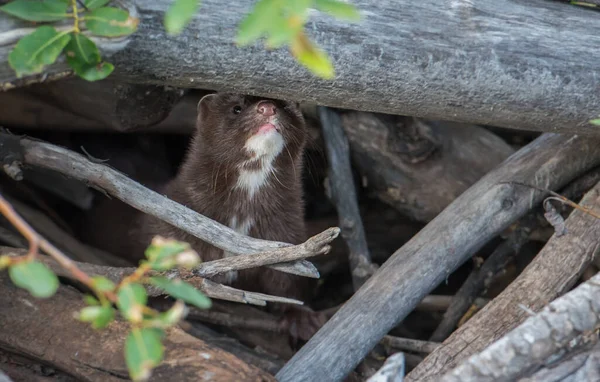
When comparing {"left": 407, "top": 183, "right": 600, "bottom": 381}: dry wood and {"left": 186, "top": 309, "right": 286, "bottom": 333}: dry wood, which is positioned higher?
{"left": 186, "top": 309, "right": 286, "bottom": 333}: dry wood

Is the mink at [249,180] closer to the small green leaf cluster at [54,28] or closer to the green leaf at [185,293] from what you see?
the small green leaf cluster at [54,28]

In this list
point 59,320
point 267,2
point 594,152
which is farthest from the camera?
point 594,152

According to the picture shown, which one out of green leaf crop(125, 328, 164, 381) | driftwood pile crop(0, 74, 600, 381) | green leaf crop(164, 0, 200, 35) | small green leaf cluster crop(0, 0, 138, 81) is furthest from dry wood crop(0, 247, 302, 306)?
green leaf crop(164, 0, 200, 35)

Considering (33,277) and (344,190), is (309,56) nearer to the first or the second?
(33,277)

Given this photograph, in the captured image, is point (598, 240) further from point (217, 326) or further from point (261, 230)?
point (217, 326)

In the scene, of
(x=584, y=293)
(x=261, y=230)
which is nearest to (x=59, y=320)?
(x=261, y=230)

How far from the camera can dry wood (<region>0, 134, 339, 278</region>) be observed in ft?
9.31

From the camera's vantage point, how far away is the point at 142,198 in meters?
2.93

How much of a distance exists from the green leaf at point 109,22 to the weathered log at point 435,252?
4.19 ft

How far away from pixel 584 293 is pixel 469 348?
707 mm

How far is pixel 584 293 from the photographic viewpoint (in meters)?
2.13

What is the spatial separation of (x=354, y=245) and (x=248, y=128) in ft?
2.94

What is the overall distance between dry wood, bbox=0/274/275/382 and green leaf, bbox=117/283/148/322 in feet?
2.66

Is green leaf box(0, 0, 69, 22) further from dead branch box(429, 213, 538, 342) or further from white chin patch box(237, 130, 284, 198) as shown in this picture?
dead branch box(429, 213, 538, 342)
